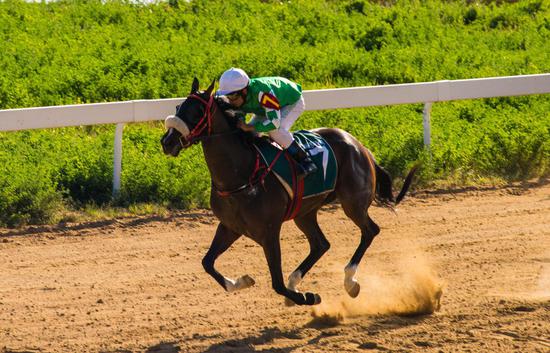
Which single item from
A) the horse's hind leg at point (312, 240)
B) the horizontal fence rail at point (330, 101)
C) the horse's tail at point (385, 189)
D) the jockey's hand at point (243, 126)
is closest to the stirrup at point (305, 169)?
the jockey's hand at point (243, 126)

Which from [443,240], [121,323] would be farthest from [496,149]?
[121,323]

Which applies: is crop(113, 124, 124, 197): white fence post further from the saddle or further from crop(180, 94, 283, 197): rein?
crop(180, 94, 283, 197): rein

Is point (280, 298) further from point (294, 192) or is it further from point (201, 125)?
point (201, 125)

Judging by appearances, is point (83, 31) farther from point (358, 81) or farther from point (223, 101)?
point (223, 101)

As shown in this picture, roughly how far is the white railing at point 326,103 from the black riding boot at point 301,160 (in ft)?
12.4

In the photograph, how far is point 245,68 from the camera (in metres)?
17.9

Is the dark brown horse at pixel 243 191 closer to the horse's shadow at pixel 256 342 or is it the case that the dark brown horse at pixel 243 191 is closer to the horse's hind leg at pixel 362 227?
the horse's hind leg at pixel 362 227

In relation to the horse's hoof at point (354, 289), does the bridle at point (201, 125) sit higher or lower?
higher

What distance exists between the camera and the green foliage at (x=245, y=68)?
12.4 m

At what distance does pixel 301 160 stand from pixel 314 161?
0.61 ft

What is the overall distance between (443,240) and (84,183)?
4018 millimetres

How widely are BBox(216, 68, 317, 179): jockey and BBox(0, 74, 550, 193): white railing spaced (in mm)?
3750

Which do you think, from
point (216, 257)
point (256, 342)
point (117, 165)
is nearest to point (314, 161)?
point (216, 257)

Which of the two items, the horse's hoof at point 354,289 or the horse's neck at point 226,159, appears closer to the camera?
the horse's neck at point 226,159
